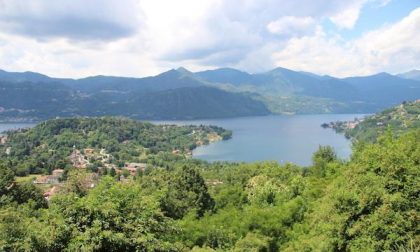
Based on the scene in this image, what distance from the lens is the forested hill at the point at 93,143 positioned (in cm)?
9238

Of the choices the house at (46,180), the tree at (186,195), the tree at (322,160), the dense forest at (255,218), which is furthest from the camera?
the house at (46,180)

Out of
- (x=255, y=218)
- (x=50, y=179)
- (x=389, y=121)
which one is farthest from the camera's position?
(x=389, y=121)

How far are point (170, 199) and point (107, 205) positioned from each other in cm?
1970

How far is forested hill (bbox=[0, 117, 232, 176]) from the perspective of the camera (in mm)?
92375

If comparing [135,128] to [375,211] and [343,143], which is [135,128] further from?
[375,211]

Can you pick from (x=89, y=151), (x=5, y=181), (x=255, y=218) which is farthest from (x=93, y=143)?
(x=255, y=218)

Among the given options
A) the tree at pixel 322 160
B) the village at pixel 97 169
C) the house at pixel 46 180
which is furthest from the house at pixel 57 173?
the tree at pixel 322 160

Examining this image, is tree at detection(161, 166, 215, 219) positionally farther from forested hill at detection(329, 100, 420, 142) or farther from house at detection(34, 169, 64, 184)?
forested hill at detection(329, 100, 420, 142)

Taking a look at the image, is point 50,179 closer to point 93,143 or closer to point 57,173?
point 57,173

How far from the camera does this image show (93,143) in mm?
111750

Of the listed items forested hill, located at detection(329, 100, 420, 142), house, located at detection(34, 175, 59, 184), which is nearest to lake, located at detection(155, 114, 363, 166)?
forested hill, located at detection(329, 100, 420, 142)

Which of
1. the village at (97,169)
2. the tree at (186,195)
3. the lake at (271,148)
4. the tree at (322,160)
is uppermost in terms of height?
the tree at (322,160)

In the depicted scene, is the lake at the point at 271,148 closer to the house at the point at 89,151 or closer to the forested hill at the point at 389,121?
the forested hill at the point at 389,121

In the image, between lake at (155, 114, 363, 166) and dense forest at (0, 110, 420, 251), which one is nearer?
dense forest at (0, 110, 420, 251)
